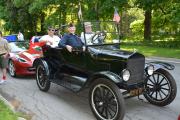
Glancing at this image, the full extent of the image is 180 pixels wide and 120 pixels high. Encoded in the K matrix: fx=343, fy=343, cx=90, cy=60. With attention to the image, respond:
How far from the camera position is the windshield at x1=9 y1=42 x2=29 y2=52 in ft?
42.6

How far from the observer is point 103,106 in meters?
6.70

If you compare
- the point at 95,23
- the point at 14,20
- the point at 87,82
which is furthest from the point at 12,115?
the point at 14,20

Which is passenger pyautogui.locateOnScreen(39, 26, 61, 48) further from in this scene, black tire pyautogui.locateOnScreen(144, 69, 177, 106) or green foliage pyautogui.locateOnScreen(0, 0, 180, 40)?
green foliage pyautogui.locateOnScreen(0, 0, 180, 40)

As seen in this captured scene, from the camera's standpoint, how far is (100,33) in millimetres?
8078

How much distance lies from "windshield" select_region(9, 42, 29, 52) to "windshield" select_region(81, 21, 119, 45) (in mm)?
5441

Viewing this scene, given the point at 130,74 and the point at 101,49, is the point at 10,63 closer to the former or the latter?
the point at 101,49

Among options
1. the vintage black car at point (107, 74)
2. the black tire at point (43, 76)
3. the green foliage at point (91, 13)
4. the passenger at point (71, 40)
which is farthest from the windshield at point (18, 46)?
the passenger at point (71, 40)

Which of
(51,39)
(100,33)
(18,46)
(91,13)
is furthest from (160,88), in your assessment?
(91,13)

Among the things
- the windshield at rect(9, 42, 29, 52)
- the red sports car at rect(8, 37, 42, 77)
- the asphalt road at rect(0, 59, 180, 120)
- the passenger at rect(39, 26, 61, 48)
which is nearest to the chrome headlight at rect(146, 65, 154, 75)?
the asphalt road at rect(0, 59, 180, 120)

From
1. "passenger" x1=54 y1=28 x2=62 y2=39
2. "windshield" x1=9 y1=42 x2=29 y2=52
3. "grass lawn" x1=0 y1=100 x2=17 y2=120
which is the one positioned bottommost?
"grass lawn" x1=0 y1=100 x2=17 y2=120

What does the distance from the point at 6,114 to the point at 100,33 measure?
288cm

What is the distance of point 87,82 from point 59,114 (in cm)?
91

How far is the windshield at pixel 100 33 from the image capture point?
789cm

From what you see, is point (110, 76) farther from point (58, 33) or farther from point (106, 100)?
point (58, 33)
